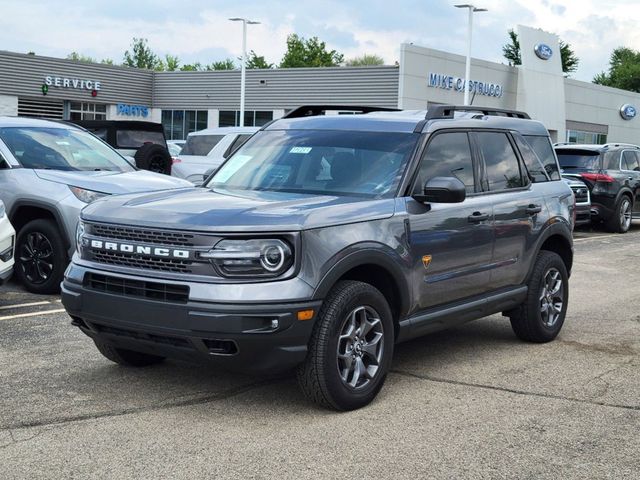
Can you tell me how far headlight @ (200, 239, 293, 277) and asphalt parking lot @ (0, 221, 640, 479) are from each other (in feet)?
2.92

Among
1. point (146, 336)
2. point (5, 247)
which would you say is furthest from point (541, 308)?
point (5, 247)

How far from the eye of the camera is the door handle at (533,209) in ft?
23.2

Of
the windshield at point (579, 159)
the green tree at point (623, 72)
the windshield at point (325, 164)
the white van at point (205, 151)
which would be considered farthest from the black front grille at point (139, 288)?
the green tree at point (623, 72)

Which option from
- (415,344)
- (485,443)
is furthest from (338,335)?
(415,344)

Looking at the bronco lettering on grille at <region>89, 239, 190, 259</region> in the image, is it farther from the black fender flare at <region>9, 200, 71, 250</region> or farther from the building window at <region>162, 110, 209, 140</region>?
the building window at <region>162, 110, 209, 140</region>

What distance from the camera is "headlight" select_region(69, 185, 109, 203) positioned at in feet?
29.5

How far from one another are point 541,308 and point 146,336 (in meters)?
3.60

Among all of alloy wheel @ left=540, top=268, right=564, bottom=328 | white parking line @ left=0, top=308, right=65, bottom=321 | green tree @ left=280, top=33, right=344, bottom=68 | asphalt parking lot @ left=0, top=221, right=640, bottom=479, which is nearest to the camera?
asphalt parking lot @ left=0, top=221, right=640, bottom=479

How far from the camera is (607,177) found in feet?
60.6

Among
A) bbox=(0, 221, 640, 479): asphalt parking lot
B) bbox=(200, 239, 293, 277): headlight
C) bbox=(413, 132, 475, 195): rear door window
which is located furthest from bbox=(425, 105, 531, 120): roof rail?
bbox=(200, 239, 293, 277): headlight

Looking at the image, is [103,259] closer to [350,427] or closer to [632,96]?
[350,427]

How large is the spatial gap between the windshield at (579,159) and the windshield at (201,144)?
7.48m

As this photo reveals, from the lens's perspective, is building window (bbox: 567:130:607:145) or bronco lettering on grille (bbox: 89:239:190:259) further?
building window (bbox: 567:130:607:145)

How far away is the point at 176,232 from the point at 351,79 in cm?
3862
